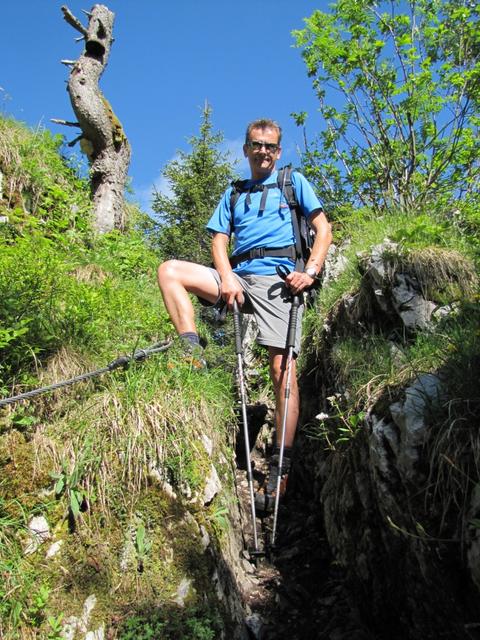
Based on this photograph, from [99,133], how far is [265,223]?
19.3 ft

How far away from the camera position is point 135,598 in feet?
9.22

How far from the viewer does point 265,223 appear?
16.1ft

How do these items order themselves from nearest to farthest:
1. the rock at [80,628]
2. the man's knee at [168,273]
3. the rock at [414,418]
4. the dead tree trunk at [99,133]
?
the rock at [80,628], the rock at [414,418], the man's knee at [168,273], the dead tree trunk at [99,133]

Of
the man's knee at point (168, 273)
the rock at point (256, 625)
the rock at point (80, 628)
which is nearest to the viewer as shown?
the rock at point (80, 628)

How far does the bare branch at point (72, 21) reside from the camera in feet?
32.8

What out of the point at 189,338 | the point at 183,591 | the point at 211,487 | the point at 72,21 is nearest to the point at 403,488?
the point at 211,487

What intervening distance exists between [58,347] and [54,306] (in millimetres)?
375

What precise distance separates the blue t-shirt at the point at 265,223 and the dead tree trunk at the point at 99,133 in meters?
4.06

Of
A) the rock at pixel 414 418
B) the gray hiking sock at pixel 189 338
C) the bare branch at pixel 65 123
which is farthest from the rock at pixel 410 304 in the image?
the bare branch at pixel 65 123

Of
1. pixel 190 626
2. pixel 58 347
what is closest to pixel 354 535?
pixel 190 626

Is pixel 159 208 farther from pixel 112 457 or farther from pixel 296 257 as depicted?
pixel 112 457

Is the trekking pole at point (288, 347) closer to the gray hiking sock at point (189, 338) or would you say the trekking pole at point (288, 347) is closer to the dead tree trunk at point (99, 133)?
the gray hiking sock at point (189, 338)

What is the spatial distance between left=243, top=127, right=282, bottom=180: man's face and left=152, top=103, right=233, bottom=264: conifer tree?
6.47 metres

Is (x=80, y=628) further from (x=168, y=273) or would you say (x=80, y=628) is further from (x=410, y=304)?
(x=410, y=304)
